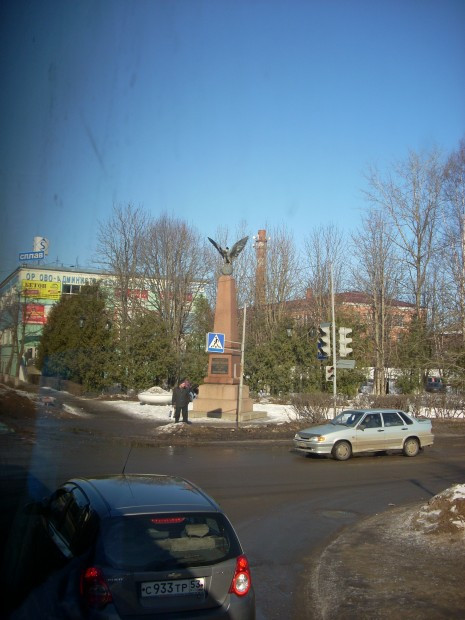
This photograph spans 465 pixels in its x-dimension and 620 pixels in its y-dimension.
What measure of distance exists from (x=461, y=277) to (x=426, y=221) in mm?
17488

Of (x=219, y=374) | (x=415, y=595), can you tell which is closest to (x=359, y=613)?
(x=415, y=595)

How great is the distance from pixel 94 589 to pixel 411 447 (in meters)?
15.7

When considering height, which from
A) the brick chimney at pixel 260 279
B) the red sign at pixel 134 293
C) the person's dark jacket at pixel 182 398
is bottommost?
the person's dark jacket at pixel 182 398

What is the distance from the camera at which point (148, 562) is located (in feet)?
14.2

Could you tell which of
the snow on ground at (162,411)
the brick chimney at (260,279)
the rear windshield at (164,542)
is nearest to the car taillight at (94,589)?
the rear windshield at (164,542)

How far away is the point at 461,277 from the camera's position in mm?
29422

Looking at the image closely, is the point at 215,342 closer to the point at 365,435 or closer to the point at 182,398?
the point at 182,398

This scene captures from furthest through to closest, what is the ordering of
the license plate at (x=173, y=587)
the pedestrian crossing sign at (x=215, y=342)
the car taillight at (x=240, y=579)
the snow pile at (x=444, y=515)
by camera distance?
the pedestrian crossing sign at (x=215, y=342)
the snow pile at (x=444, y=515)
the car taillight at (x=240, y=579)
the license plate at (x=173, y=587)

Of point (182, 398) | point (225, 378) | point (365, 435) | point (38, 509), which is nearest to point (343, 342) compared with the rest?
point (365, 435)

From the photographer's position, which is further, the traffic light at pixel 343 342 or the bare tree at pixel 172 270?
the bare tree at pixel 172 270

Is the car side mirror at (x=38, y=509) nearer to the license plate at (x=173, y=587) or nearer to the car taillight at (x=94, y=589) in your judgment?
the car taillight at (x=94, y=589)

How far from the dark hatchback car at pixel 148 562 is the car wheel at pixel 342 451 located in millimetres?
12626

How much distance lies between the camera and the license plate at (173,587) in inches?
167

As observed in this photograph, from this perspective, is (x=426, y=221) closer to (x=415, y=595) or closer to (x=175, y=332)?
(x=175, y=332)
